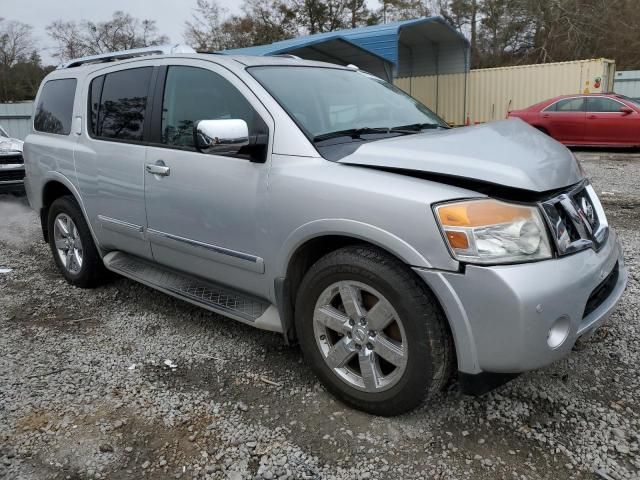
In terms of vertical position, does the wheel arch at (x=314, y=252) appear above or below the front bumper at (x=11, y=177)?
above

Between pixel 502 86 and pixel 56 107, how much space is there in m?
18.4

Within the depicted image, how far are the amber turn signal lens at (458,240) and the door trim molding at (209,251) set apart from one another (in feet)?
3.64

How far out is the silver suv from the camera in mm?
2145

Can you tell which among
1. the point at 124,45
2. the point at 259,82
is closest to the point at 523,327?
the point at 259,82

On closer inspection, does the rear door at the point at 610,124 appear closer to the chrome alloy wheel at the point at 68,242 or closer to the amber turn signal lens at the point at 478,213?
the amber turn signal lens at the point at 478,213

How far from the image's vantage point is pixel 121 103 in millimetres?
3842

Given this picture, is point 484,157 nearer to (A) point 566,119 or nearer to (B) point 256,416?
(B) point 256,416

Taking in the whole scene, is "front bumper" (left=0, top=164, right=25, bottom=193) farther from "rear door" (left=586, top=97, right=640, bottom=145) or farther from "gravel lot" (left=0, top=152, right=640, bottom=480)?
"rear door" (left=586, top=97, right=640, bottom=145)

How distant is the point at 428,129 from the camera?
3.28 metres

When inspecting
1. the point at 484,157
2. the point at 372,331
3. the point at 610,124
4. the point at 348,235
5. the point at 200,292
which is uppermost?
the point at 484,157

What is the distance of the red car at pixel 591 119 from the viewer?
494 inches

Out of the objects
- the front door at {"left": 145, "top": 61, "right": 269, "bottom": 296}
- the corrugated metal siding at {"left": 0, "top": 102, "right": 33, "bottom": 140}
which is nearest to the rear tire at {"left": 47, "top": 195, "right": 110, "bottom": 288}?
the front door at {"left": 145, "top": 61, "right": 269, "bottom": 296}

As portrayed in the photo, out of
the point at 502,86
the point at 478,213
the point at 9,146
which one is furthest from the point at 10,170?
the point at 502,86

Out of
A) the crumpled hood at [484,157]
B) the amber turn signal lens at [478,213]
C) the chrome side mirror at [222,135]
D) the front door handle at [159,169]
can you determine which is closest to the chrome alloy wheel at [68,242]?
the front door handle at [159,169]
